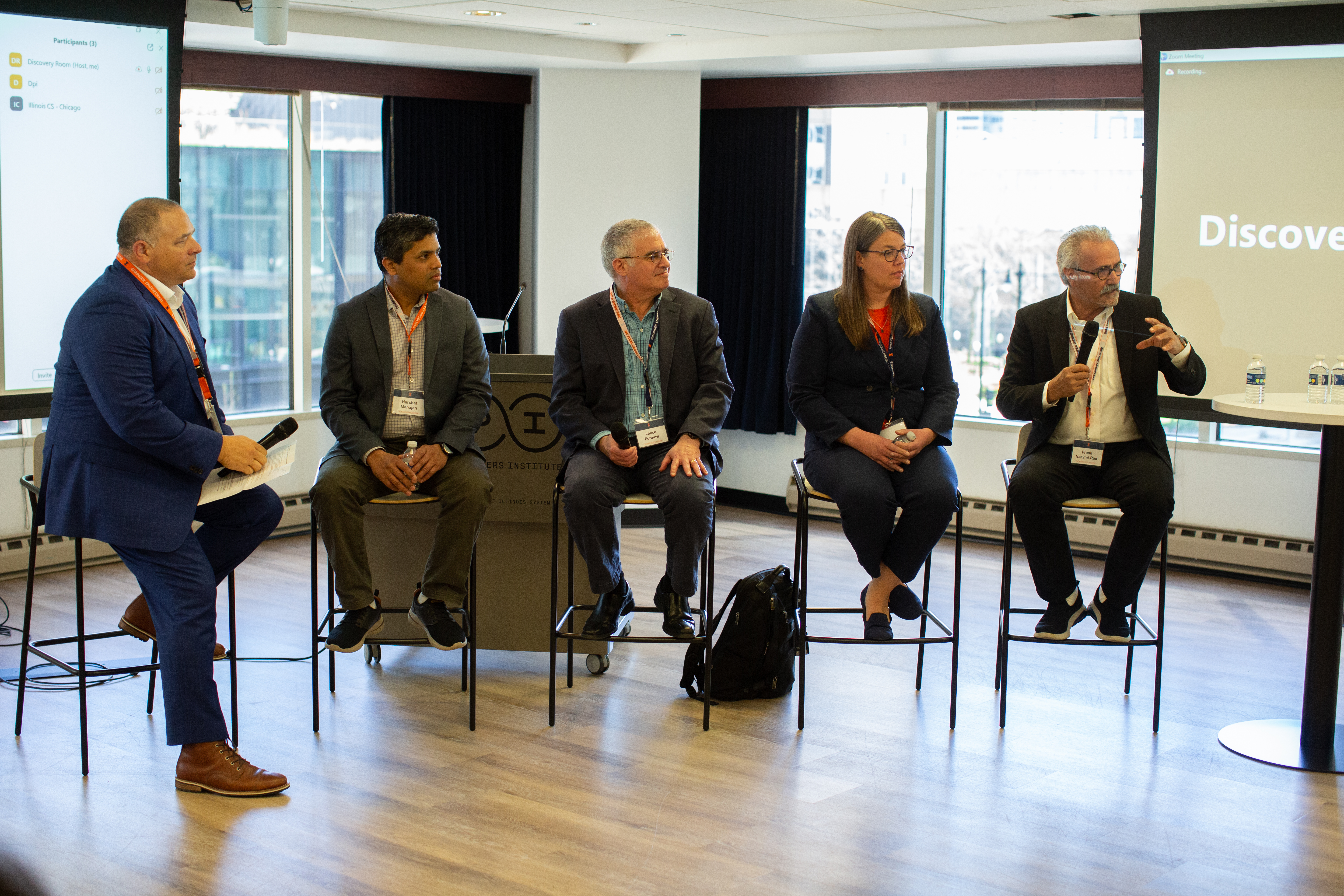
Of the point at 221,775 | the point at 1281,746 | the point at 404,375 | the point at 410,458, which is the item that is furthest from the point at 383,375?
the point at 1281,746

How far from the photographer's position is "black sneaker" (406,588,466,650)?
3.51m

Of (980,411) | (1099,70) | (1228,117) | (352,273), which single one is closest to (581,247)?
(352,273)

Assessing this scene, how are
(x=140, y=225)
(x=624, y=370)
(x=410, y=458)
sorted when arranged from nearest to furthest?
1. (x=140, y=225)
2. (x=410, y=458)
3. (x=624, y=370)

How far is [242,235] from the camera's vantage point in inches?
249

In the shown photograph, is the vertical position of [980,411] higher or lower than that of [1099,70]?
lower

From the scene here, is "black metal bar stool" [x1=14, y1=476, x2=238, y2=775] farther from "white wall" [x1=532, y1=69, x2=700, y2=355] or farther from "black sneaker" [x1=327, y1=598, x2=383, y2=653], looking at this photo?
"white wall" [x1=532, y1=69, x2=700, y2=355]

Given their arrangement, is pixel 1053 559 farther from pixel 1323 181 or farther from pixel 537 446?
pixel 1323 181

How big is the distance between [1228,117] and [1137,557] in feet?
7.12

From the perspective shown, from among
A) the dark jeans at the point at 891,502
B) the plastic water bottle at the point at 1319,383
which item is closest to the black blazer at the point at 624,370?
the dark jeans at the point at 891,502

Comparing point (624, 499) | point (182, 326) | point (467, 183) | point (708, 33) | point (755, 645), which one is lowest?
point (755, 645)

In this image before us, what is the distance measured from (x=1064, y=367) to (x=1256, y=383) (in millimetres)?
547

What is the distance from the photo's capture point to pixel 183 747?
3111mm

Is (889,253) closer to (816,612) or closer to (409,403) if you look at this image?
(816,612)

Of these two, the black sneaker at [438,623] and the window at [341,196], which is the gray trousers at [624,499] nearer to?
the black sneaker at [438,623]
